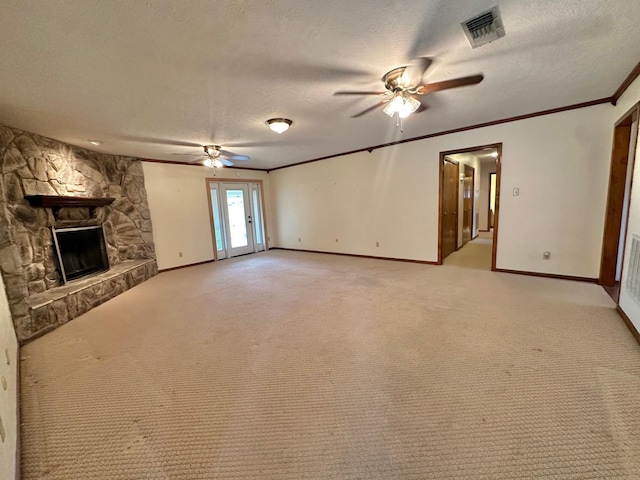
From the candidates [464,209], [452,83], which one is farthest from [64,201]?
[464,209]

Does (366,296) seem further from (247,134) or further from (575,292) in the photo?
(247,134)

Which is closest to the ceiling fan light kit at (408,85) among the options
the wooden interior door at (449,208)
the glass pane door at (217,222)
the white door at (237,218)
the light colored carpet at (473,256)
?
the wooden interior door at (449,208)

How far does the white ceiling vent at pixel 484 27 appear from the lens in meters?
1.55

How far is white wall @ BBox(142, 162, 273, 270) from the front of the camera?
5238 millimetres

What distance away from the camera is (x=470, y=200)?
272 inches

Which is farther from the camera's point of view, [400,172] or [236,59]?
[400,172]

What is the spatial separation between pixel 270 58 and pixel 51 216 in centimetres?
379

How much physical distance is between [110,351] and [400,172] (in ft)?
16.0

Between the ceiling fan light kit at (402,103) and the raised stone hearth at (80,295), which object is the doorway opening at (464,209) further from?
the raised stone hearth at (80,295)

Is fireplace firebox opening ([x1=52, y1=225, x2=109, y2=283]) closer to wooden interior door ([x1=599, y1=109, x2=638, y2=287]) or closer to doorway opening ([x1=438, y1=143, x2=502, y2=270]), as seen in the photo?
doorway opening ([x1=438, y1=143, x2=502, y2=270])

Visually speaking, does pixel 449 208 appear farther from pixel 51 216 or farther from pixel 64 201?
pixel 51 216

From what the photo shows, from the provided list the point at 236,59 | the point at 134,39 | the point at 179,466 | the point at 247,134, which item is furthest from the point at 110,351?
the point at 247,134

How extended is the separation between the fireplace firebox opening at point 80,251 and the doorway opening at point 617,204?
690cm

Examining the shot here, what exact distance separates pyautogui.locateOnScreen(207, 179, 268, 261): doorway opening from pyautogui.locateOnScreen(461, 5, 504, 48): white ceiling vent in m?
5.61
